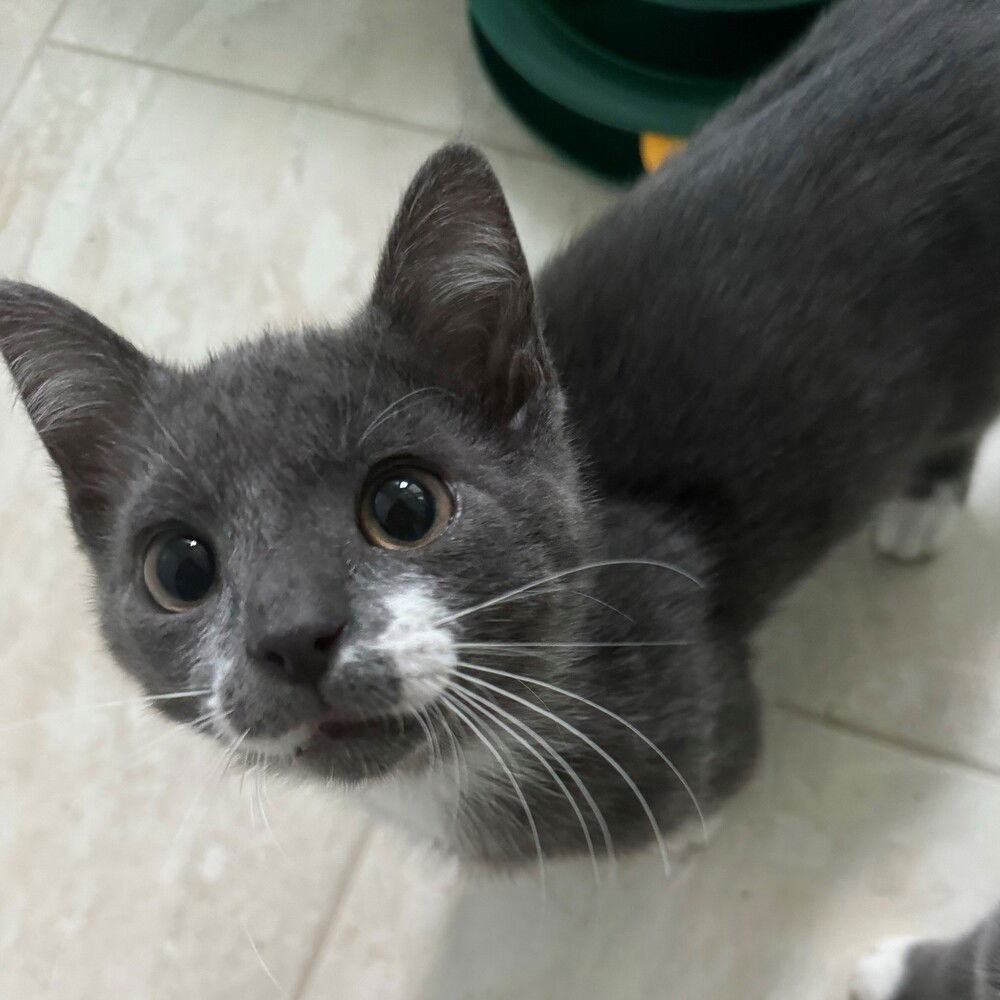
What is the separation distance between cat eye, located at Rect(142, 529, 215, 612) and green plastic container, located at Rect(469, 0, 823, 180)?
3.17ft

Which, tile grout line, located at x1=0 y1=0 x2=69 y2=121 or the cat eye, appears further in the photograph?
tile grout line, located at x1=0 y1=0 x2=69 y2=121

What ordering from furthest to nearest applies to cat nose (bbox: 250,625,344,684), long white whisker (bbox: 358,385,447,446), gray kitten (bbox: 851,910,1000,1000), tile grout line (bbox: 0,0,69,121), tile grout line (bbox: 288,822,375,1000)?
tile grout line (bbox: 0,0,69,121), tile grout line (bbox: 288,822,375,1000), gray kitten (bbox: 851,910,1000,1000), long white whisker (bbox: 358,385,447,446), cat nose (bbox: 250,625,344,684)

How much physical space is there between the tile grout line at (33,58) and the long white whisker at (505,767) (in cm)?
139

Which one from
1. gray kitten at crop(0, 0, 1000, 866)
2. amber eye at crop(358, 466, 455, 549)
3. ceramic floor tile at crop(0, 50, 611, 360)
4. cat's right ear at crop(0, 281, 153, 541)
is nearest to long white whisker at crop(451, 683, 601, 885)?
gray kitten at crop(0, 0, 1000, 866)

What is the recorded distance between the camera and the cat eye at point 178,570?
0.72 metres

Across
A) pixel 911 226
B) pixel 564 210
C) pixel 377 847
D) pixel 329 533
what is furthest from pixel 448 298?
pixel 564 210

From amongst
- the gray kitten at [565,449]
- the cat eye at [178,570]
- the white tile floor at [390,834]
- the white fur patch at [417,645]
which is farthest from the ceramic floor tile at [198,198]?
the white fur patch at [417,645]

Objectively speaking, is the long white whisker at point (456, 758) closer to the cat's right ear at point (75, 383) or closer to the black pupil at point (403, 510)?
the black pupil at point (403, 510)

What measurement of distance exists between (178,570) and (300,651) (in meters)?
0.16

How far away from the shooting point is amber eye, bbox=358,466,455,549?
0.70 meters

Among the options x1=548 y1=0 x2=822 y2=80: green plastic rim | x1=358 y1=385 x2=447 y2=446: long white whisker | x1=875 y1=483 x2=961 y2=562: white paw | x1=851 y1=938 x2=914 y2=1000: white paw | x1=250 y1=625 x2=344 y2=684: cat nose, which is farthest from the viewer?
x1=548 y1=0 x2=822 y2=80: green plastic rim

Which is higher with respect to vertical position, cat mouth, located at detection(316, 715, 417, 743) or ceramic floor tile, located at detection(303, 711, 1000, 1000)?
cat mouth, located at detection(316, 715, 417, 743)

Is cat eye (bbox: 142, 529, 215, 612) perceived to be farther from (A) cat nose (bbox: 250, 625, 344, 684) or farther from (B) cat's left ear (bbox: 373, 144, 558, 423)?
(B) cat's left ear (bbox: 373, 144, 558, 423)

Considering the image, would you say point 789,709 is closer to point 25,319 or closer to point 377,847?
point 377,847
